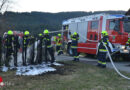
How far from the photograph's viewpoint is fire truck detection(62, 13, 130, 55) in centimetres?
1036

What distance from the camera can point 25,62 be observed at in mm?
8352

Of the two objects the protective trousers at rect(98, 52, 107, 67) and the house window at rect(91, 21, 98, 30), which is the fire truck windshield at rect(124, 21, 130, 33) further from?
the protective trousers at rect(98, 52, 107, 67)

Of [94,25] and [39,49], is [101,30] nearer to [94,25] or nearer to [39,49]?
[94,25]

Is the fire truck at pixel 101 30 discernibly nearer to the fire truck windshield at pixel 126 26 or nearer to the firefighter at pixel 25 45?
the fire truck windshield at pixel 126 26

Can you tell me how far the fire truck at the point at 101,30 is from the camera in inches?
408

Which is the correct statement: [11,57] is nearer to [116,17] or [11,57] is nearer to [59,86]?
[59,86]

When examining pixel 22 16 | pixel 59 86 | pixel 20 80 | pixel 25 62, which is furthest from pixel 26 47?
pixel 22 16

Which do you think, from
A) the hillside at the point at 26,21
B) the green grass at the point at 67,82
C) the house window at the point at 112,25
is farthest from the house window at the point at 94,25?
the hillside at the point at 26,21

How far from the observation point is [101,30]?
36.9 feet

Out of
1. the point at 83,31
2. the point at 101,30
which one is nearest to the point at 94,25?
the point at 101,30

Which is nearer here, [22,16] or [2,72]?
[2,72]

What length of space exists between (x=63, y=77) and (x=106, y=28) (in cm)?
568

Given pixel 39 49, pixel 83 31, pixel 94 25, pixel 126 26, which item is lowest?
pixel 39 49

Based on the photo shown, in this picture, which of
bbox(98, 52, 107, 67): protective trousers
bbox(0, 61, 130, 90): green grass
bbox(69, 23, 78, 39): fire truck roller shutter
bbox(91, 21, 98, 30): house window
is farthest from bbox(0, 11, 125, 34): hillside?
bbox(0, 61, 130, 90): green grass
